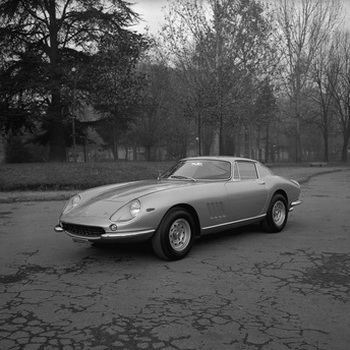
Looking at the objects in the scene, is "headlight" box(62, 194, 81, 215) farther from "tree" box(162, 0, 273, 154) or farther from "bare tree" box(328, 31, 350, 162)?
"bare tree" box(328, 31, 350, 162)

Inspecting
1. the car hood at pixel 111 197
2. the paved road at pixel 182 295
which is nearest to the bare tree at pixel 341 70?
the paved road at pixel 182 295

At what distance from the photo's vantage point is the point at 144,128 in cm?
4250

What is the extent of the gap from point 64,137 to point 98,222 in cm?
2455

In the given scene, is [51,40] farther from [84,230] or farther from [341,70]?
[341,70]

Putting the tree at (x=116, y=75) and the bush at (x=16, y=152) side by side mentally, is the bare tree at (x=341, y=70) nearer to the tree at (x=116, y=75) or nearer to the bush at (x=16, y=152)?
the tree at (x=116, y=75)

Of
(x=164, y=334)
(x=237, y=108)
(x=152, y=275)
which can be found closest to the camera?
(x=164, y=334)

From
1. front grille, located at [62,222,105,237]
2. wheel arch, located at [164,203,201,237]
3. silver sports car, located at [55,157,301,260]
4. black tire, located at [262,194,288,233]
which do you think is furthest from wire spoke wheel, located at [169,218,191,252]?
black tire, located at [262,194,288,233]

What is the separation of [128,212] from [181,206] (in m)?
0.76

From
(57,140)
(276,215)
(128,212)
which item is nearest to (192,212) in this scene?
(128,212)

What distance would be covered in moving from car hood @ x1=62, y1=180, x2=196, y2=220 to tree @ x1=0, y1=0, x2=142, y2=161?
1989 cm

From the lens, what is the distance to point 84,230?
484 cm

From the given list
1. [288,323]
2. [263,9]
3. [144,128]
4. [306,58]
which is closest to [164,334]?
[288,323]

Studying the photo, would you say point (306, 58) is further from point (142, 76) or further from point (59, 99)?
point (59, 99)

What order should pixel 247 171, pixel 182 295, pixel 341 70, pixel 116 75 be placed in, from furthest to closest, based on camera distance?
pixel 341 70 < pixel 116 75 < pixel 247 171 < pixel 182 295
